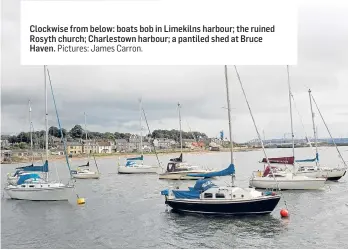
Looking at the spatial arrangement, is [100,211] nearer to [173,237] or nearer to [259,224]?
[173,237]

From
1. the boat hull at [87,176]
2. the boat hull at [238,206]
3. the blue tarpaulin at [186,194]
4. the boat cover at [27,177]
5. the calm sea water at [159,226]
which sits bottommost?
the calm sea water at [159,226]

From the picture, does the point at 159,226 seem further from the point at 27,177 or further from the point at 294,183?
the point at 294,183

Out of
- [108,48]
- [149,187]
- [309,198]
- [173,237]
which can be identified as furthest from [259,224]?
[149,187]

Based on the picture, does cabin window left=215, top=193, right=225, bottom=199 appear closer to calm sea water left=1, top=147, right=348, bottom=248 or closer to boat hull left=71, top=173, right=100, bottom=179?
calm sea water left=1, top=147, right=348, bottom=248

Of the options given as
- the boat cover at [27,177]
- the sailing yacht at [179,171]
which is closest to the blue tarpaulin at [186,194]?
the boat cover at [27,177]

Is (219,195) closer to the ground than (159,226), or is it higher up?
higher up

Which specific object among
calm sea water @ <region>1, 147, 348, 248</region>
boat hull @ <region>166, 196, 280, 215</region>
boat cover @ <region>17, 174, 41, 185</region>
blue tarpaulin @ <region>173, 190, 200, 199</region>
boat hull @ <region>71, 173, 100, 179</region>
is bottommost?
calm sea water @ <region>1, 147, 348, 248</region>

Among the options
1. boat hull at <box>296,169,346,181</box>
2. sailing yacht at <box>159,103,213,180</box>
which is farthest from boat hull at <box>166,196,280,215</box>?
sailing yacht at <box>159,103,213,180</box>

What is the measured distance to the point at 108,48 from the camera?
19.4 meters

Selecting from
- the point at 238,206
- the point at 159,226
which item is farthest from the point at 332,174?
the point at 159,226

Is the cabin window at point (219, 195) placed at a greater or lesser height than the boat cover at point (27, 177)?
lesser

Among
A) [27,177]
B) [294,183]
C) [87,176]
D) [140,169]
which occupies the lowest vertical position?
[87,176]

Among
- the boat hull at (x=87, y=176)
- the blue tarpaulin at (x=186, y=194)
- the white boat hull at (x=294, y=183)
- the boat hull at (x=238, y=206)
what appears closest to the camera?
the boat hull at (x=238, y=206)

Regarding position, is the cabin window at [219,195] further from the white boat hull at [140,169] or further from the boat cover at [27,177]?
the white boat hull at [140,169]
